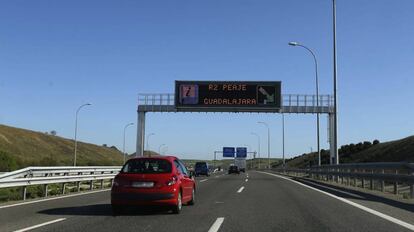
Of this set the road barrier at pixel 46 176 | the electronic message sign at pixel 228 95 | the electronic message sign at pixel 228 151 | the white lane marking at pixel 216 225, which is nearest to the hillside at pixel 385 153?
the electronic message sign at pixel 228 151

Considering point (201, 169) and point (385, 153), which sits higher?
point (385, 153)

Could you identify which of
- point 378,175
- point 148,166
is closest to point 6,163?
point 378,175

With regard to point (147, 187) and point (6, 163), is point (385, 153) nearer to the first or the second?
point (6, 163)

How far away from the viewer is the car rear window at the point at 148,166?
539 inches

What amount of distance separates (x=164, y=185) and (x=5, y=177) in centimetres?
653

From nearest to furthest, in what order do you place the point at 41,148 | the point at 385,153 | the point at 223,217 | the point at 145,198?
the point at 223,217 < the point at 145,198 < the point at 385,153 < the point at 41,148

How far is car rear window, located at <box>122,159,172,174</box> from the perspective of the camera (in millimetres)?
13680

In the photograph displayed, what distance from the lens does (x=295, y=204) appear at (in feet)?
52.7

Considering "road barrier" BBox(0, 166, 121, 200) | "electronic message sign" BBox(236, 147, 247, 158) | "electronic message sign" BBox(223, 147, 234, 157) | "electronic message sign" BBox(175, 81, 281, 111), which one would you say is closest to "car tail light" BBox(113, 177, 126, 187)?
"road barrier" BBox(0, 166, 121, 200)

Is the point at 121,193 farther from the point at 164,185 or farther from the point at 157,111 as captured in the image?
the point at 157,111

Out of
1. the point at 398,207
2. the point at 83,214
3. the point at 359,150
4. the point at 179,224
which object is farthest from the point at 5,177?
the point at 359,150

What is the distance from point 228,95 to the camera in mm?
47500

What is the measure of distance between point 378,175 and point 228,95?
2772cm

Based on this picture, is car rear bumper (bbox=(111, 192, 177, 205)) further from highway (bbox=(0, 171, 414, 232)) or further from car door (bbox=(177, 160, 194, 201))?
car door (bbox=(177, 160, 194, 201))
